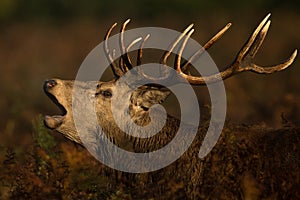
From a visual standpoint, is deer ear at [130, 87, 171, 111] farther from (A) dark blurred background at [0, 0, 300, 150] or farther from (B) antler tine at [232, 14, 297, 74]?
(A) dark blurred background at [0, 0, 300, 150]

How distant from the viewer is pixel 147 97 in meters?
7.21

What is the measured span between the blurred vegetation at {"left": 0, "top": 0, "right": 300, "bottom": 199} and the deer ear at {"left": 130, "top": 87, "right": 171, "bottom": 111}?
2.28 ft

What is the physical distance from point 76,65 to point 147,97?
981 centimetres

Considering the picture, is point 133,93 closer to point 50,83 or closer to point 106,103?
point 106,103

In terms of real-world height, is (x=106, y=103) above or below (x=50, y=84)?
below

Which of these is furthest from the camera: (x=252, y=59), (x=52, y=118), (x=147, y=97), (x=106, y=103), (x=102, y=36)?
(x=102, y=36)

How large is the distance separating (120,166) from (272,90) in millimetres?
6109

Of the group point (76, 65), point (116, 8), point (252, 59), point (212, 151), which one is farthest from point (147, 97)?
Result: point (116, 8)

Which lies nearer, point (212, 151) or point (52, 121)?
point (212, 151)

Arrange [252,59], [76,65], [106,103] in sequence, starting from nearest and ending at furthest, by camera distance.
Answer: [252,59]
[106,103]
[76,65]

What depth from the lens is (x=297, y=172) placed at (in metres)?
6.14

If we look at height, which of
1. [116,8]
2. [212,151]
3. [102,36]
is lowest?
[212,151]

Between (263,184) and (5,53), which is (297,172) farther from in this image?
(5,53)

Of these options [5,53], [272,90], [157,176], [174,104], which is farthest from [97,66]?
[157,176]
